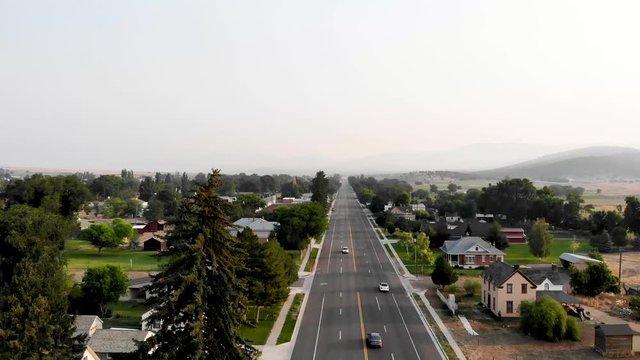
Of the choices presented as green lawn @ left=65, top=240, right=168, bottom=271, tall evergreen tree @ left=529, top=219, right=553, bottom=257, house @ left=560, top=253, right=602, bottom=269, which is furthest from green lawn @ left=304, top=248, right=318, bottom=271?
house @ left=560, top=253, right=602, bottom=269

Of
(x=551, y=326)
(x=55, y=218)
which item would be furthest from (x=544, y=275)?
(x=55, y=218)

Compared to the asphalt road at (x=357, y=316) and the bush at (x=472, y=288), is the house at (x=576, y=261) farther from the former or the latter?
the asphalt road at (x=357, y=316)

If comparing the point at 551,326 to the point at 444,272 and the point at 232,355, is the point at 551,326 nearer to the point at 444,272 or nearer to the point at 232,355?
the point at 444,272

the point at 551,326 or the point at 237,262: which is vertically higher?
the point at 237,262

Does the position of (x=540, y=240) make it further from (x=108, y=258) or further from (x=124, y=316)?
(x=108, y=258)

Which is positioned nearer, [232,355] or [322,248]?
[232,355]

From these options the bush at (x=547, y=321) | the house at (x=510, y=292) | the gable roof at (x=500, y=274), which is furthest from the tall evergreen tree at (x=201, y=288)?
the gable roof at (x=500, y=274)

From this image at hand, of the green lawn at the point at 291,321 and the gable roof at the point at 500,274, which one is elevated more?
the gable roof at the point at 500,274

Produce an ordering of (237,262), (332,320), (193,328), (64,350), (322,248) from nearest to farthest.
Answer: (193,328) → (237,262) → (64,350) → (332,320) → (322,248)
